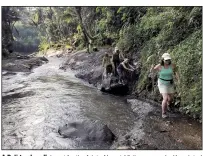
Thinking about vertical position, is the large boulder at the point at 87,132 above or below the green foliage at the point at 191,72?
below

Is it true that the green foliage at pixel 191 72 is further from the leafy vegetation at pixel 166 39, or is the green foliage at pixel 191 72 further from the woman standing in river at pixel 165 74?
the woman standing in river at pixel 165 74

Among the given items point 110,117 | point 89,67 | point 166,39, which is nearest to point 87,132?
point 110,117

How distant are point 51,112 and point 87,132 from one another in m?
2.23

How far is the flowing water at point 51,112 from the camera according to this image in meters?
6.93

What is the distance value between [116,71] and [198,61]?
433 centimetres

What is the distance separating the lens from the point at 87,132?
709 centimetres

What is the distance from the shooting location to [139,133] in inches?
296

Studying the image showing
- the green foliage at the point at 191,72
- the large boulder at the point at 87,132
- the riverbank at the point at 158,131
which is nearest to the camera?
the riverbank at the point at 158,131

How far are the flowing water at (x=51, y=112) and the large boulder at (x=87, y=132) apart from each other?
195mm

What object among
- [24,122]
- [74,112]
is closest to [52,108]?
[74,112]

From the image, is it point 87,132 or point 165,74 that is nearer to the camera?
point 87,132

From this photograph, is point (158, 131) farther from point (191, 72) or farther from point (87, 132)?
point (191, 72)

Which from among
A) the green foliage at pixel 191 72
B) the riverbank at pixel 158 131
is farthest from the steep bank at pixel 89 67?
the riverbank at pixel 158 131

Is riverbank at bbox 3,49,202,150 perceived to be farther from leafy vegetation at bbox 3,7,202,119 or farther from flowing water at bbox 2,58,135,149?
leafy vegetation at bbox 3,7,202,119
